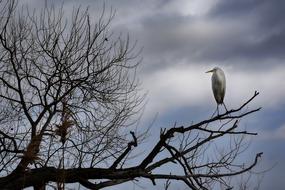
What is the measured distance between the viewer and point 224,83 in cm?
1409

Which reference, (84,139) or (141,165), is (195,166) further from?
(84,139)

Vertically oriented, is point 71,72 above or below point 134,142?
above

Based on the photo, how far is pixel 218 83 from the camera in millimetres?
13969

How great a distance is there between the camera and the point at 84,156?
34.0 feet

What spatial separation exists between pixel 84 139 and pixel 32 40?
2.26 m

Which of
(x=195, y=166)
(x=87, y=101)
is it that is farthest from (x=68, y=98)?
(x=195, y=166)

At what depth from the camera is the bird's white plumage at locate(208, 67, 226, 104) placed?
13244 millimetres

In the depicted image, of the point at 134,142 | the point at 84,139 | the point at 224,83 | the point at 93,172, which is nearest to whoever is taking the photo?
the point at 134,142

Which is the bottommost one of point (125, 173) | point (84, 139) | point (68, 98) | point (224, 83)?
point (125, 173)

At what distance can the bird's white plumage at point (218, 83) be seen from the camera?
13.2 m

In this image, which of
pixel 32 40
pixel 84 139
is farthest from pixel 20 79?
pixel 84 139

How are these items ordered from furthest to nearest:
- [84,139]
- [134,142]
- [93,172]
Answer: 1. [84,139]
2. [93,172]
3. [134,142]

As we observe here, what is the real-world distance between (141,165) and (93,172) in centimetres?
92

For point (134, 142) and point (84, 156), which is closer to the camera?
point (134, 142)
